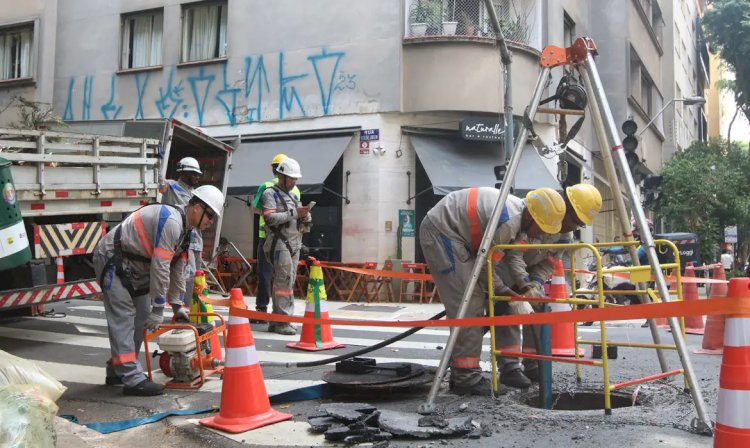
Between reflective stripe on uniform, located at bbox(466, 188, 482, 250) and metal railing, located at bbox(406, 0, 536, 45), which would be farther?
metal railing, located at bbox(406, 0, 536, 45)

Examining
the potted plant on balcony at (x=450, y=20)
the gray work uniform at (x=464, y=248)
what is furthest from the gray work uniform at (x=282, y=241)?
the potted plant on balcony at (x=450, y=20)

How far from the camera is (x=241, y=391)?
413 cm

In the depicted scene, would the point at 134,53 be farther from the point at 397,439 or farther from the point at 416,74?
Answer: the point at 397,439

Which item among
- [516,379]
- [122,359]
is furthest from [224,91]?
[516,379]

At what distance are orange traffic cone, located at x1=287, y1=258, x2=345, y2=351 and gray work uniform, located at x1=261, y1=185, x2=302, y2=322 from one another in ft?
1.73

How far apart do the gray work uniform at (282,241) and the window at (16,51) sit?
14.9 meters

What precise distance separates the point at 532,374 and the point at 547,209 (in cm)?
147

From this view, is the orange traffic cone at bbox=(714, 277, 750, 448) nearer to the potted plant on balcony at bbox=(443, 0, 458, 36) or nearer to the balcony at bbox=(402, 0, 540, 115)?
the balcony at bbox=(402, 0, 540, 115)

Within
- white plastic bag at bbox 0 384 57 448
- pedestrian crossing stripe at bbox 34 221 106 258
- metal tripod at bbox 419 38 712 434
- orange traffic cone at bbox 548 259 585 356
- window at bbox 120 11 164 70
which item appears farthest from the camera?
window at bbox 120 11 164 70

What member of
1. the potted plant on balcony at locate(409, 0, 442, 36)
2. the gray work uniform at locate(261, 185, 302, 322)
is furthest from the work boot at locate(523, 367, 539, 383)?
the potted plant on balcony at locate(409, 0, 442, 36)

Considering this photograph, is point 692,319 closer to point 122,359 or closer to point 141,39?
point 122,359

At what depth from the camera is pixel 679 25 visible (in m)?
36.8

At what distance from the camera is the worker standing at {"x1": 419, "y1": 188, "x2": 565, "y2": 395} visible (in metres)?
4.68

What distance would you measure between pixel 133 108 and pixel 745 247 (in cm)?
2901
